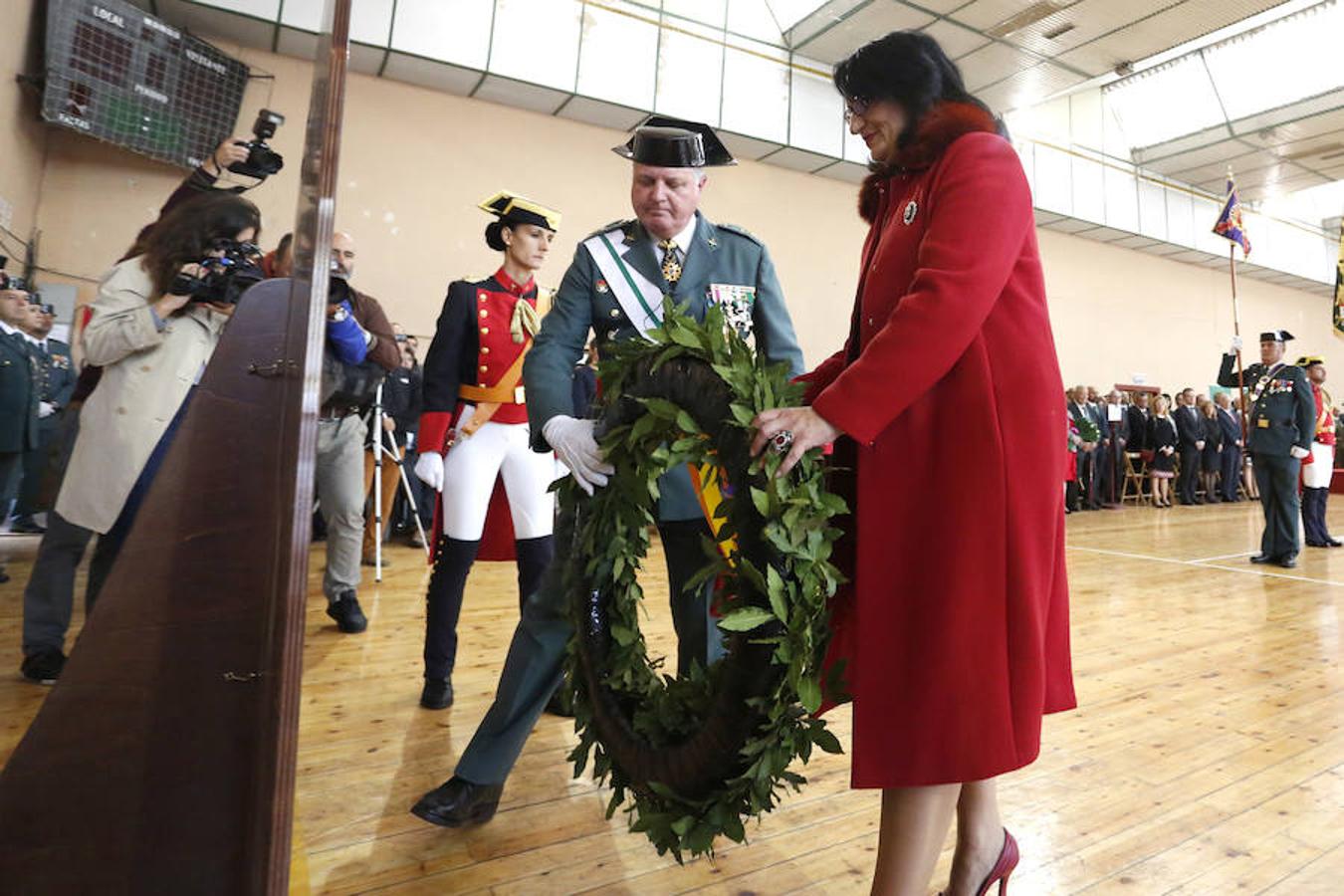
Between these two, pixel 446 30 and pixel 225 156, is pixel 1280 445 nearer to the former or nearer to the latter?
pixel 225 156

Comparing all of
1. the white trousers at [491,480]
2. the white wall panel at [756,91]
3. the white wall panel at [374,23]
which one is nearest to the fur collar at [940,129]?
the white trousers at [491,480]

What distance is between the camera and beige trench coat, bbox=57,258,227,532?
52 centimetres

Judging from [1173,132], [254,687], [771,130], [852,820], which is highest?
[1173,132]

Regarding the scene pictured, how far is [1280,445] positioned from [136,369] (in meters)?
6.80

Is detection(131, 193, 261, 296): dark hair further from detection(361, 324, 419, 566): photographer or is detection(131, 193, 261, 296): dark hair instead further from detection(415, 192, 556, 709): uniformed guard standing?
detection(361, 324, 419, 566): photographer

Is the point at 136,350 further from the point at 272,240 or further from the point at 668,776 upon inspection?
the point at 668,776

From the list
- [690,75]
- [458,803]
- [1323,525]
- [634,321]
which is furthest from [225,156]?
[1323,525]

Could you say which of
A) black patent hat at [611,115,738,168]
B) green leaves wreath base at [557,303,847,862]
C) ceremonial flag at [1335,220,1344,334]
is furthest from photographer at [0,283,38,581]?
ceremonial flag at [1335,220,1344,334]

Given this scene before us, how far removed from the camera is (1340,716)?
93.9 inches

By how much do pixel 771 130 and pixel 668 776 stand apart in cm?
816

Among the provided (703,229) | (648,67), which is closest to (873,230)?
(703,229)

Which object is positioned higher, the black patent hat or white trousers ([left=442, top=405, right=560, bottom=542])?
the black patent hat

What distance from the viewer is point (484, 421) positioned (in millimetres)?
2373

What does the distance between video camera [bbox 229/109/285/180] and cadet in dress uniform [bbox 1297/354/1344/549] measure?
772 cm
